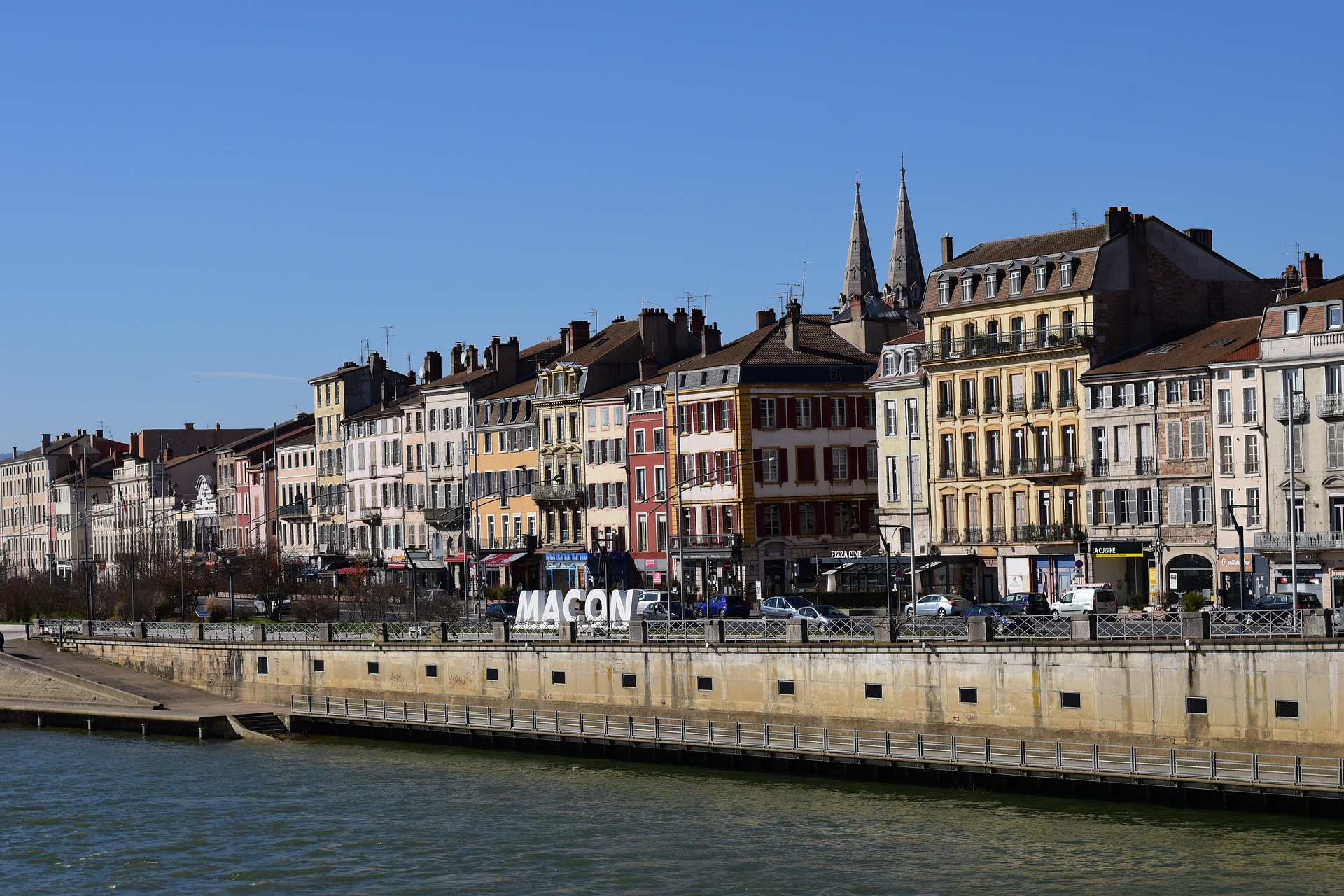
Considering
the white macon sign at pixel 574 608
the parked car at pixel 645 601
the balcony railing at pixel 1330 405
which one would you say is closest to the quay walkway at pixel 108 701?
the white macon sign at pixel 574 608

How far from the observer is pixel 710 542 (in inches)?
3777

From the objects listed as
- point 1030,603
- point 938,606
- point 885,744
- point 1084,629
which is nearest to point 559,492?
point 938,606

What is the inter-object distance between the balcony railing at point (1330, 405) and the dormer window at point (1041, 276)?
13977 millimetres

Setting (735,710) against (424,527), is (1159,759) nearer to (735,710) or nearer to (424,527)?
(735,710)

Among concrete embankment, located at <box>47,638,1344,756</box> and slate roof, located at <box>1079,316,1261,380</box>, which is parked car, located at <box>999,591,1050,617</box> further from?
concrete embankment, located at <box>47,638,1344,756</box>

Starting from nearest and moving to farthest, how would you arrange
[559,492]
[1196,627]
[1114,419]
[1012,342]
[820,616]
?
[1196,627]
[820,616]
[1114,419]
[1012,342]
[559,492]

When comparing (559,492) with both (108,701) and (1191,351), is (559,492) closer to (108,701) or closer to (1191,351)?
(108,701)

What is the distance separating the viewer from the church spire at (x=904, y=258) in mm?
151375

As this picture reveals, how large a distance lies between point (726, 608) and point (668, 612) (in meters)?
8.73

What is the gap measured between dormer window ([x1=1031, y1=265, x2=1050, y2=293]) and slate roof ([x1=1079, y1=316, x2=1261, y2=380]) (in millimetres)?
4541

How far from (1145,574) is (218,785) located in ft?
130

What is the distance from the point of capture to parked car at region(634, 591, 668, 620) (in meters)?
68.2

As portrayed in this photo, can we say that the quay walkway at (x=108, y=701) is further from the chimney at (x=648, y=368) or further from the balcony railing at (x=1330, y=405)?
the balcony railing at (x=1330, y=405)

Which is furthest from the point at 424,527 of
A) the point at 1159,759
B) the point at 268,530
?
the point at 1159,759
